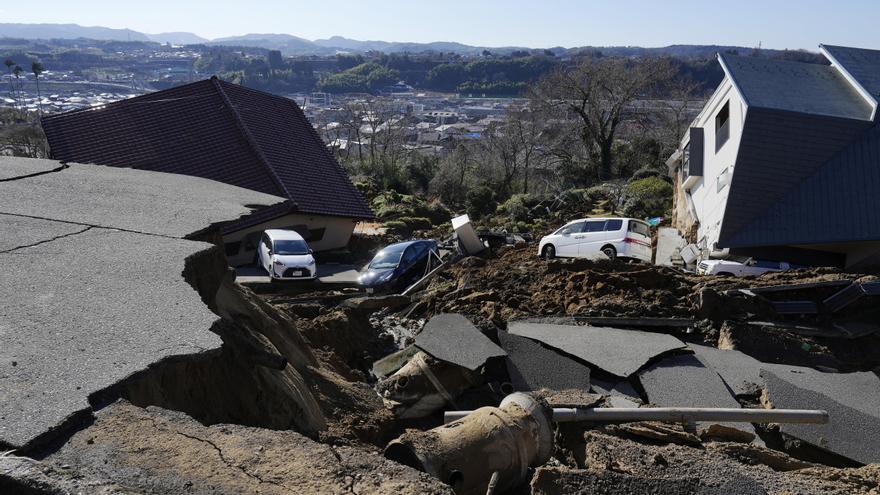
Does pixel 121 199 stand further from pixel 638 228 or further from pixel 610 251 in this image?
pixel 638 228

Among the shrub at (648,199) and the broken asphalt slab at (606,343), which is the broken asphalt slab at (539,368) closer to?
the broken asphalt slab at (606,343)

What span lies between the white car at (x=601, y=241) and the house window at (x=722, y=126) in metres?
4.59

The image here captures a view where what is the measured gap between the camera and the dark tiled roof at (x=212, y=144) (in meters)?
24.2

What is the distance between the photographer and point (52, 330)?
5.29 m

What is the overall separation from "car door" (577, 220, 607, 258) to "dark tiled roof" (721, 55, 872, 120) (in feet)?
19.1

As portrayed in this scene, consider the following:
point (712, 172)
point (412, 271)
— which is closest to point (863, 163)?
point (712, 172)

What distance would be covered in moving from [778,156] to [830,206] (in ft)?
6.66

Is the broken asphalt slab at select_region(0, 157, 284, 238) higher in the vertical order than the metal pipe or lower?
higher

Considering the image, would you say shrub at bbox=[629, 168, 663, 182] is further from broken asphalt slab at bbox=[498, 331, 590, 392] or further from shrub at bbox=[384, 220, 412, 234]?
broken asphalt slab at bbox=[498, 331, 590, 392]

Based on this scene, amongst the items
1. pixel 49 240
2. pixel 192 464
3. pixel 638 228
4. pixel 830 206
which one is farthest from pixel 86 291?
pixel 830 206

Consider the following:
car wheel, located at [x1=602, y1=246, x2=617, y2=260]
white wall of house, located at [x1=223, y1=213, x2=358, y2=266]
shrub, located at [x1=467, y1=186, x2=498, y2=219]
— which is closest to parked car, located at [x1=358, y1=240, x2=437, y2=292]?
car wheel, located at [x1=602, y1=246, x2=617, y2=260]

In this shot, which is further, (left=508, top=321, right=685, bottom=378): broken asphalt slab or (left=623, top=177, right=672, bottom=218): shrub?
(left=623, top=177, right=672, bottom=218): shrub

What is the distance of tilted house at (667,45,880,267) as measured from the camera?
19.6 m

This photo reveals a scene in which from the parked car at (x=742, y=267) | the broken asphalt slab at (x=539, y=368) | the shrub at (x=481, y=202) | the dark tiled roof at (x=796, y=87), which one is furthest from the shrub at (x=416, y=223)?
the broken asphalt slab at (x=539, y=368)
